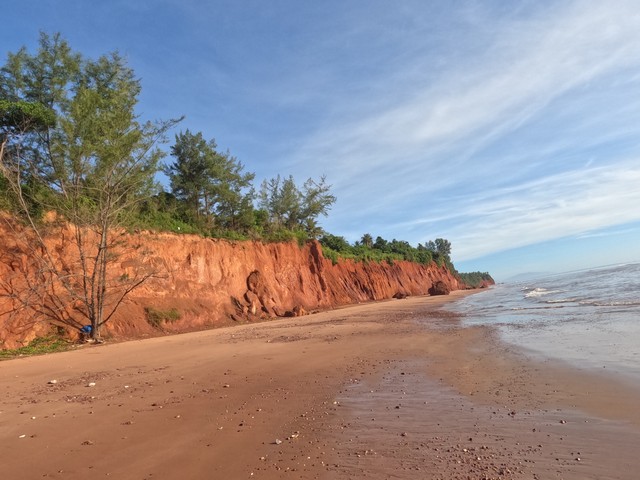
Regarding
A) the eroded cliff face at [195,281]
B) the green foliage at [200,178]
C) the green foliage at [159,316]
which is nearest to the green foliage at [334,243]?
the eroded cliff face at [195,281]

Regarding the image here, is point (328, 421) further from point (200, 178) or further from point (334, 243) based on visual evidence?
point (334, 243)

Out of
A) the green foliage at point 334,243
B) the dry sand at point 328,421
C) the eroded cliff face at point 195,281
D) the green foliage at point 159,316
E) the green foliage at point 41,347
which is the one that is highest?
the green foliage at point 334,243

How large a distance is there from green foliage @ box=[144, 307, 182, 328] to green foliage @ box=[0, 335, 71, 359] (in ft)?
14.8

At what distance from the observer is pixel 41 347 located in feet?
48.0

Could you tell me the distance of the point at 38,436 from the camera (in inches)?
197

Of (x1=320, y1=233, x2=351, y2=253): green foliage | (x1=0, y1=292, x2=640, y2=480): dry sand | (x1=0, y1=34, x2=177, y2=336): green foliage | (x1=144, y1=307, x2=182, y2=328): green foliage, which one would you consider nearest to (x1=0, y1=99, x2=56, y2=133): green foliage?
(x1=0, y1=34, x2=177, y2=336): green foliage

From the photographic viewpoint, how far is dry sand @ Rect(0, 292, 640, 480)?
12.2 ft

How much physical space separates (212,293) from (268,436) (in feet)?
71.4

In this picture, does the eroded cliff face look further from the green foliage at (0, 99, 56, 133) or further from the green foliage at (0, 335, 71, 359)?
the green foliage at (0, 99, 56, 133)

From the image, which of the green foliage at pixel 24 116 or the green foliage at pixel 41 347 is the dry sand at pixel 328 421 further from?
the green foliage at pixel 24 116

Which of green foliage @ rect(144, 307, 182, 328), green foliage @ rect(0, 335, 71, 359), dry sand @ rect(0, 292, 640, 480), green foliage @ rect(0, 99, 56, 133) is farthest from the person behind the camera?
green foliage @ rect(144, 307, 182, 328)

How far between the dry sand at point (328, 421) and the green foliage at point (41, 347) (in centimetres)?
515

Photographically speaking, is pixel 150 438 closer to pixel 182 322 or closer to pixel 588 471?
pixel 588 471

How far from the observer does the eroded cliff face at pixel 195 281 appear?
52.2 feet
